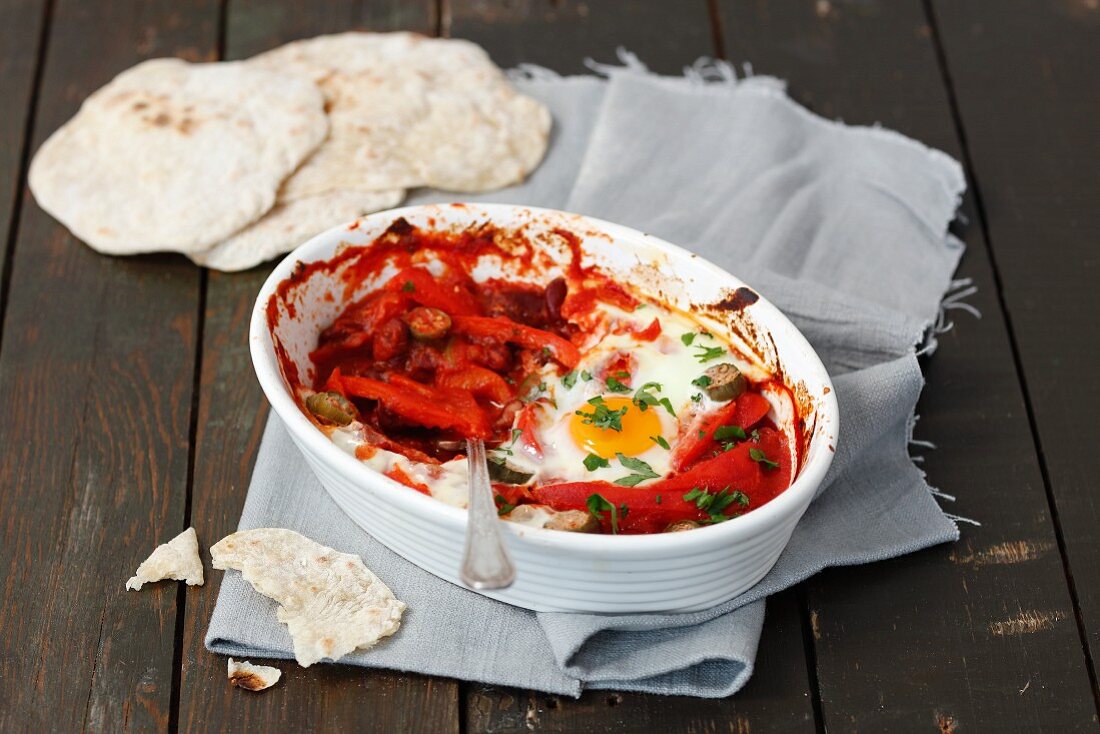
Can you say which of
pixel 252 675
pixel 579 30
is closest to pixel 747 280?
pixel 579 30

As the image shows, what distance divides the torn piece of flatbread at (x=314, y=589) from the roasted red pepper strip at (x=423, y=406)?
396mm

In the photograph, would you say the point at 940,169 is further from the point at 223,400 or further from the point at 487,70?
the point at 223,400

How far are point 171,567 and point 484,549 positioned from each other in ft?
3.36

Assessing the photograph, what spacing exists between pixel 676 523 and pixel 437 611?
635 mm

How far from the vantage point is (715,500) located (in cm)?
305

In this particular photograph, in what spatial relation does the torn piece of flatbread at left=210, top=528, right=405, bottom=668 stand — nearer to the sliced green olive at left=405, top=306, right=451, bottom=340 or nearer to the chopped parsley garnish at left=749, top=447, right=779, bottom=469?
the sliced green olive at left=405, top=306, right=451, bottom=340

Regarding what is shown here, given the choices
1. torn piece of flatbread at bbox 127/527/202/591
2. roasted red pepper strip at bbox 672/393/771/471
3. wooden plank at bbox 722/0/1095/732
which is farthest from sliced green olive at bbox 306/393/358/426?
wooden plank at bbox 722/0/1095/732

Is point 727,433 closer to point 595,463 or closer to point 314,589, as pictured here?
point 595,463

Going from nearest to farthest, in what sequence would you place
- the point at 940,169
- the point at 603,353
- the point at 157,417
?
1. the point at 603,353
2. the point at 157,417
3. the point at 940,169

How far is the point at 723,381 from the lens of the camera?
3.30 metres

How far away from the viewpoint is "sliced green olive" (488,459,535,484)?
3.15 meters

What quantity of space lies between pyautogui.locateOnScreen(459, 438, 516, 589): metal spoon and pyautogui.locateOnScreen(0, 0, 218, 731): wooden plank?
0.91 meters

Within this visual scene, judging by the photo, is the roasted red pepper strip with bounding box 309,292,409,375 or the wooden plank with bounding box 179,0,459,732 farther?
the roasted red pepper strip with bounding box 309,292,409,375

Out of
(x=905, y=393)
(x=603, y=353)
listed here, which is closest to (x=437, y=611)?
(x=603, y=353)
